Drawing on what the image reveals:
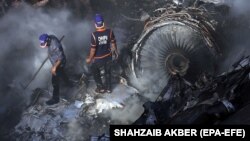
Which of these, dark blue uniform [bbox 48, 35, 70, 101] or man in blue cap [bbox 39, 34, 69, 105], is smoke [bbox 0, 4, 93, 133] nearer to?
dark blue uniform [bbox 48, 35, 70, 101]

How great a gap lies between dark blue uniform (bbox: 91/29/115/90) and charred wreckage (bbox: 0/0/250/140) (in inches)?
18.8

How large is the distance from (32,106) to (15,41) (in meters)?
2.40

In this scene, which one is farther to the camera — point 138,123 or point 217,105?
point 138,123

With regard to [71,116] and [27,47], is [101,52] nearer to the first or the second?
[71,116]

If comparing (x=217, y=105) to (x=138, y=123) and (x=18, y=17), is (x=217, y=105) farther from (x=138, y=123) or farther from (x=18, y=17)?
(x=18, y=17)

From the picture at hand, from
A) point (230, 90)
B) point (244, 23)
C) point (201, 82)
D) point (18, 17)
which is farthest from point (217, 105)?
point (18, 17)

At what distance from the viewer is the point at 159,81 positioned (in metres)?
10.7

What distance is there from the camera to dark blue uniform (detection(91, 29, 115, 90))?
9.82 meters

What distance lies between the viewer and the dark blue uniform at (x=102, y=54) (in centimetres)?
982

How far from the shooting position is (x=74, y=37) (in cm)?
1241

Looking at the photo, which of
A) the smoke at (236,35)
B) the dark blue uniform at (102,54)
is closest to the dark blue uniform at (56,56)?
the dark blue uniform at (102,54)

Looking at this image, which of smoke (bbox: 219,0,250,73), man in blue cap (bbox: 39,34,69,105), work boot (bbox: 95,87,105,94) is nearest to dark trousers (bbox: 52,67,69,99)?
man in blue cap (bbox: 39,34,69,105)

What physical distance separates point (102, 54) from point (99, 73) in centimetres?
60

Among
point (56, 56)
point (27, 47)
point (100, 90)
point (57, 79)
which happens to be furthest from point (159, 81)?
point (27, 47)
